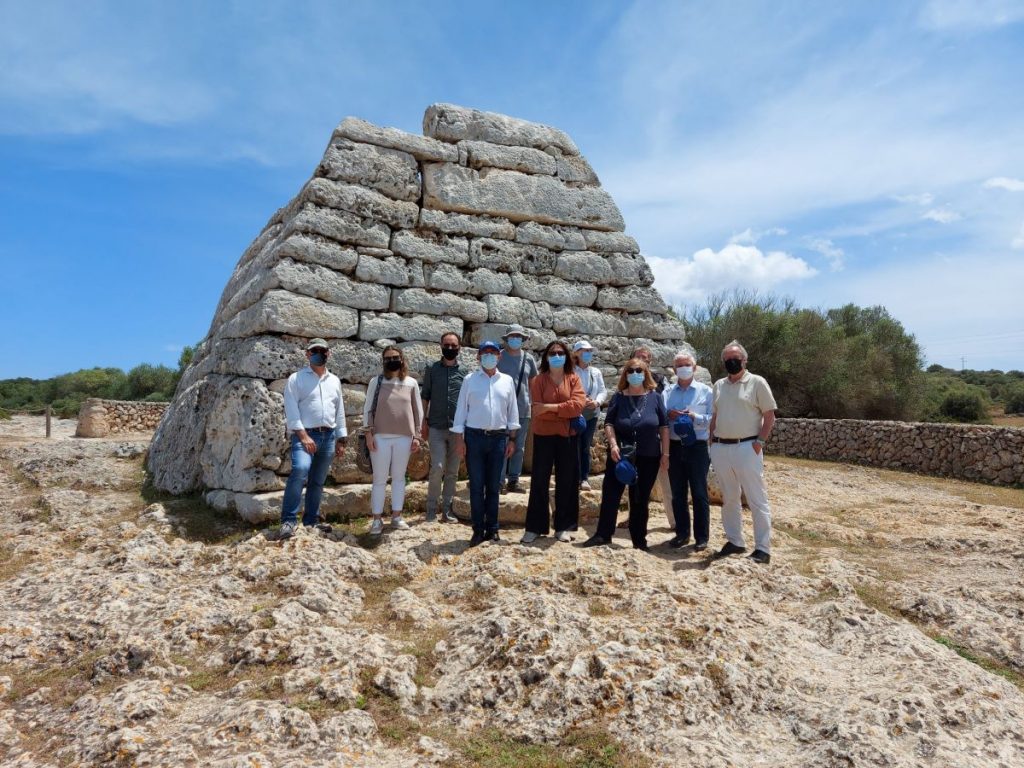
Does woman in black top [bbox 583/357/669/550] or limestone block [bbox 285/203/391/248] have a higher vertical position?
limestone block [bbox 285/203/391/248]

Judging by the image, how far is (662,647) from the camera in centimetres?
361

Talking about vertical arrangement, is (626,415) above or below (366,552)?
above

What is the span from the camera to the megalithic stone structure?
634cm

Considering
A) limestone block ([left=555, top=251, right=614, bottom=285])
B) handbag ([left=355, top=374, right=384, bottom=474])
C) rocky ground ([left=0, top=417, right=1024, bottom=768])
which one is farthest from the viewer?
limestone block ([left=555, top=251, right=614, bottom=285])

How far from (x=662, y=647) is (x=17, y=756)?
9.58 feet

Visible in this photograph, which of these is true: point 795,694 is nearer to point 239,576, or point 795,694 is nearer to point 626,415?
point 626,415

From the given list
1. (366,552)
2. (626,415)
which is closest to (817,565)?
(626,415)

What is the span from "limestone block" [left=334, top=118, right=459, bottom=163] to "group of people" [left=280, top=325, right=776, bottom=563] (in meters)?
2.39

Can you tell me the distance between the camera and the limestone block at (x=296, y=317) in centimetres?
624

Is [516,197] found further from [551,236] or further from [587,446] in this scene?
[587,446]

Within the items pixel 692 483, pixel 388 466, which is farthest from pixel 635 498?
pixel 388 466

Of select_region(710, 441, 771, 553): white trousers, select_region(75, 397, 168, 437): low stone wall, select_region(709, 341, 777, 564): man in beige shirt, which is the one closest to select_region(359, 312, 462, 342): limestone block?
select_region(709, 341, 777, 564): man in beige shirt

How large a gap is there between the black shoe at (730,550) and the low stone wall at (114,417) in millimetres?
16626

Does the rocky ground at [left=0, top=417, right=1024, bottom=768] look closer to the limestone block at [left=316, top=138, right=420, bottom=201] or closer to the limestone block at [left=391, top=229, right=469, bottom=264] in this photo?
the limestone block at [left=391, top=229, right=469, bottom=264]
